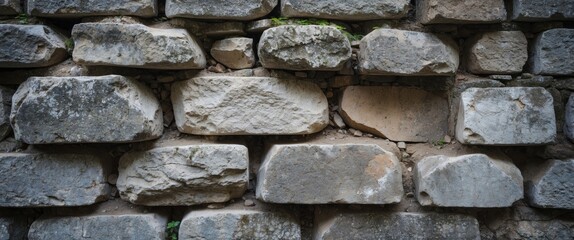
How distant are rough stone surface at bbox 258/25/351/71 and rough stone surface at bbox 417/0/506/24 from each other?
505 millimetres

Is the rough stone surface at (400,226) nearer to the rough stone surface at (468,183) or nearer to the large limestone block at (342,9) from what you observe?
the rough stone surface at (468,183)

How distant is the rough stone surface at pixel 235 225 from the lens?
2010 mm

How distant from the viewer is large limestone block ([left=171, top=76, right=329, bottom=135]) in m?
2.04

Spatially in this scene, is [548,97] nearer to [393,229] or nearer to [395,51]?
[395,51]

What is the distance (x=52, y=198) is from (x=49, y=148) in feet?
0.86

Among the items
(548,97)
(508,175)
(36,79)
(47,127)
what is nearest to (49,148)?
(47,127)

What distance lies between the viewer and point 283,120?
6.73ft

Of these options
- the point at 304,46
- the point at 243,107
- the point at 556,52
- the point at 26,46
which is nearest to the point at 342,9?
the point at 304,46

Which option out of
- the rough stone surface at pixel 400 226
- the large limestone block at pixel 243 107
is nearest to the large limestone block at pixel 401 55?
the large limestone block at pixel 243 107

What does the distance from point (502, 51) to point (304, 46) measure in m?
1.12

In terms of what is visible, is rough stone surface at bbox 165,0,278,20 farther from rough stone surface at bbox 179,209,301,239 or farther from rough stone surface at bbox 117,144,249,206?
rough stone surface at bbox 179,209,301,239

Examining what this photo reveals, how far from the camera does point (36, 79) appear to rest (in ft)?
6.30

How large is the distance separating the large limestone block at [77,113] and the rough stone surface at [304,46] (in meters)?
0.74

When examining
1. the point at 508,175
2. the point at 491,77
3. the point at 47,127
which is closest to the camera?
the point at 47,127
